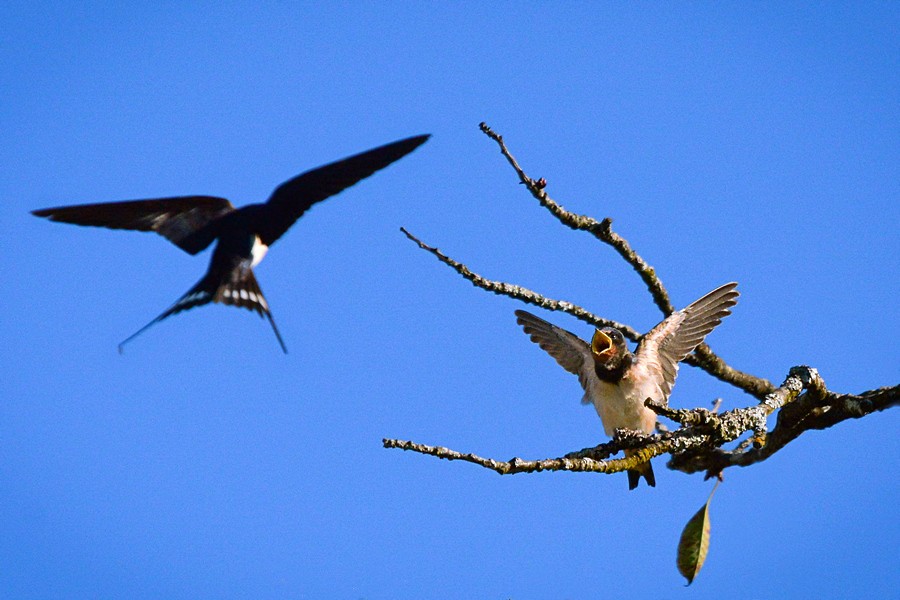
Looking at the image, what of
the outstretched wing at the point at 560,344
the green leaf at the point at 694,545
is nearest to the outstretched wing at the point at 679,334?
the outstretched wing at the point at 560,344

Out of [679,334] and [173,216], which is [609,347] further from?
[173,216]

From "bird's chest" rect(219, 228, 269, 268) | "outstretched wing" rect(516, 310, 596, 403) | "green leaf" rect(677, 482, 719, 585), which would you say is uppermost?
"outstretched wing" rect(516, 310, 596, 403)

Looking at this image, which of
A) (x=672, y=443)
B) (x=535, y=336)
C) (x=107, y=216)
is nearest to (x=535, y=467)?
(x=672, y=443)

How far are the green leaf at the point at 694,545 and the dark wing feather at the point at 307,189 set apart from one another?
8.70 feet

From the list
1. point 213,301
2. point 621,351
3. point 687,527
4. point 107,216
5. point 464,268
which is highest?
point 621,351

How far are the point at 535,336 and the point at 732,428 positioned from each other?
131 inches

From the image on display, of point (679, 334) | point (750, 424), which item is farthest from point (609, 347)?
point (750, 424)

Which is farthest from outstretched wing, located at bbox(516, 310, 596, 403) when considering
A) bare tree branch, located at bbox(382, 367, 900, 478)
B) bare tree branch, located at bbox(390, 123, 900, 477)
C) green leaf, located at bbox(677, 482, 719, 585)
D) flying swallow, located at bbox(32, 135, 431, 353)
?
flying swallow, located at bbox(32, 135, 431, 353)

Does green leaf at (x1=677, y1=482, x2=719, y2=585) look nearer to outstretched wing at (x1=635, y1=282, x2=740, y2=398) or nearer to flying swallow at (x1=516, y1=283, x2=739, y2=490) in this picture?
flying swallow at (x1=516, y1=283, x2=739, y2=490)

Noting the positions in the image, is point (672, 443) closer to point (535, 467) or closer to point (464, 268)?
point (535, 467)

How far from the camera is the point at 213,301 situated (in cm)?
437

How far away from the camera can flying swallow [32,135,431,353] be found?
4.30m

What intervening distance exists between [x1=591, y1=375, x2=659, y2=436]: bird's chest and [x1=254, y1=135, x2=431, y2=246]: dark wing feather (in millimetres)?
3329

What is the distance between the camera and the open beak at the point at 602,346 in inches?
272
